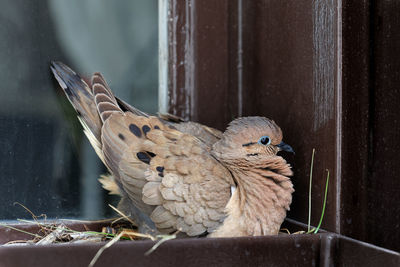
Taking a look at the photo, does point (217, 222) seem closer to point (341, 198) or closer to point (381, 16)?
point (341, 198)

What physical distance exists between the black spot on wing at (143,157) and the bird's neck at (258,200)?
325 millimetres

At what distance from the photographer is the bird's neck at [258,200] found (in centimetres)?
171

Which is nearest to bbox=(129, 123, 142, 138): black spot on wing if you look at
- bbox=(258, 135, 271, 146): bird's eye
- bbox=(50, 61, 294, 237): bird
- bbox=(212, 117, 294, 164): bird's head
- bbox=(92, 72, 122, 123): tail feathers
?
bbox=(50, 61, 294, 237): bird

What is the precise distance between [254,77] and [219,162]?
62 centimetres

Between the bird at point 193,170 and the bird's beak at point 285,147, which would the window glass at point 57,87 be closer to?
the bird at point 193,170

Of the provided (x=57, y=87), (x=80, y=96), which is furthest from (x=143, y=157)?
(x=57, y=87)

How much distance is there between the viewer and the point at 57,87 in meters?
2.16

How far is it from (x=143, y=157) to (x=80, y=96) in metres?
0.46

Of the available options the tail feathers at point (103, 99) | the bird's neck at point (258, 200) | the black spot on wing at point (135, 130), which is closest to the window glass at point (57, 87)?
the tail feathers at point (103, 99)

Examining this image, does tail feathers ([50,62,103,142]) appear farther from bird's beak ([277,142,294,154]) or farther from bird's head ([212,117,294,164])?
bird's beak ([277,142,294,154])

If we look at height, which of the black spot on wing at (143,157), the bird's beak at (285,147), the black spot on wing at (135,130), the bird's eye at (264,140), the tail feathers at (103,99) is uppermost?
the tail feathers at (103,99)

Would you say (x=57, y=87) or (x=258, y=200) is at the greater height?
(x=57, y=87)

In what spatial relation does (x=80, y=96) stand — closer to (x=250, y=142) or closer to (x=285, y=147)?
(x=250, y=142)

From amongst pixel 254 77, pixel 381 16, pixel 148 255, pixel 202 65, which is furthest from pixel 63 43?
pixel 381 16
